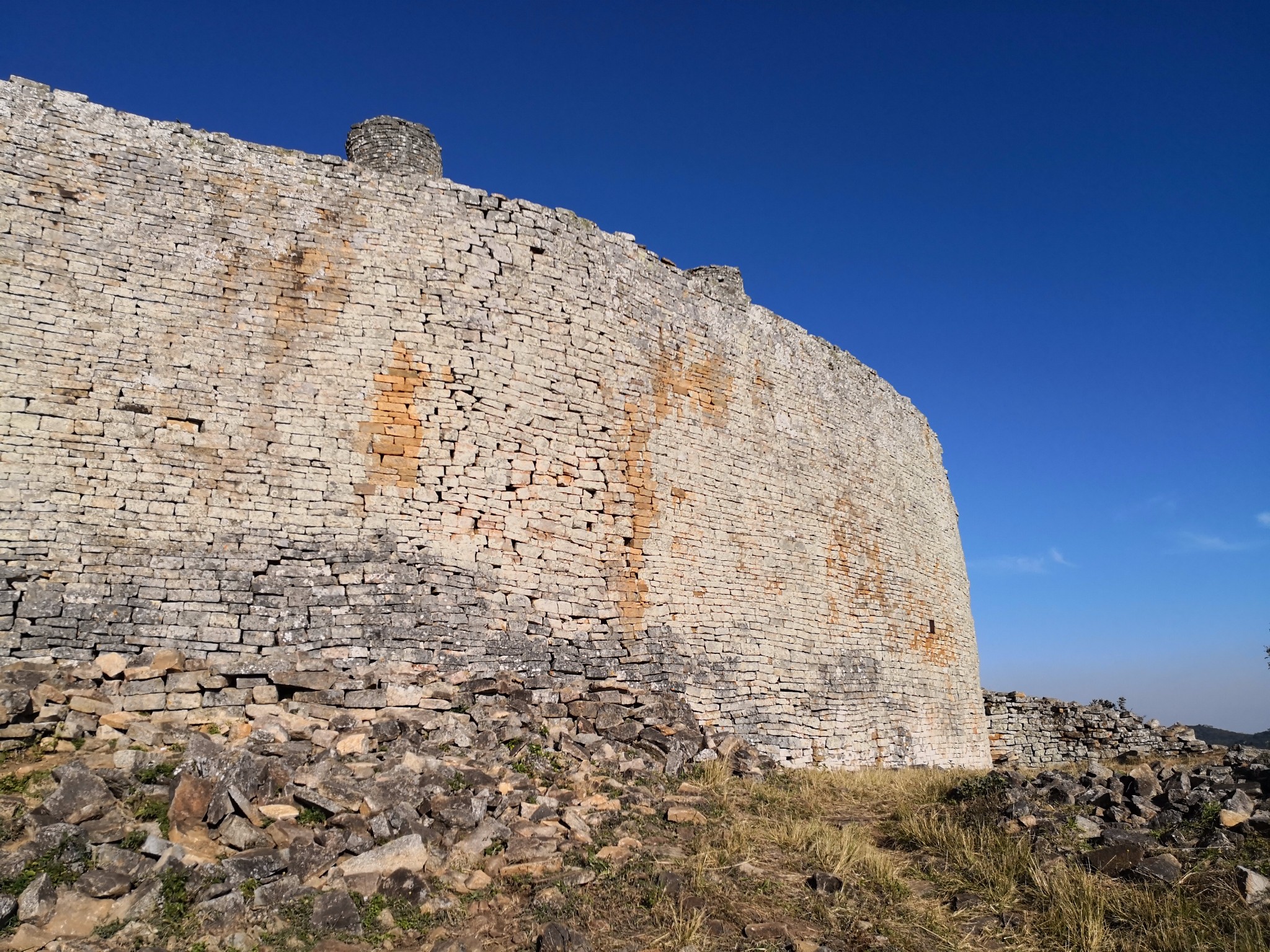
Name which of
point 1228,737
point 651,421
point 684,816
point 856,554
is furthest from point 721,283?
point 1228,737

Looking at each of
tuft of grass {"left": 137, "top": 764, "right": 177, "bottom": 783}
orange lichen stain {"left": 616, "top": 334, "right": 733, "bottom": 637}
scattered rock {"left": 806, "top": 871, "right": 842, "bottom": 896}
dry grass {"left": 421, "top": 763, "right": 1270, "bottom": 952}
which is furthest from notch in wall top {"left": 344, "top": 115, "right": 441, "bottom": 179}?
scattered rock {"left": 806, "top": 871, "right": 842, "bottom": 896}

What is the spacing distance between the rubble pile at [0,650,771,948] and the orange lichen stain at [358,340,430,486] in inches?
78.9

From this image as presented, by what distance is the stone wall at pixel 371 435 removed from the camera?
7414mm

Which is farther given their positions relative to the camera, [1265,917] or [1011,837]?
[1011,837]

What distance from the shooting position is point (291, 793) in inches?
230

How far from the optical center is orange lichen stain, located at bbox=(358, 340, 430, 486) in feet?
27.9

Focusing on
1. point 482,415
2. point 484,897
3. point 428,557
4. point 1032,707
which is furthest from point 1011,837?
point 1032,707

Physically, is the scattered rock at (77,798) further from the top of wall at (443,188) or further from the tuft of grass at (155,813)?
the top of wall at (443,188)

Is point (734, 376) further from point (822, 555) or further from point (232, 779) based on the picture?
point (232, 779)

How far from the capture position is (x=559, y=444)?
32.1 ft

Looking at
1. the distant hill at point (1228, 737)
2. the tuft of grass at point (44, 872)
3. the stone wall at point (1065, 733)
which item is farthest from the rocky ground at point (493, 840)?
the distant hill at point (1228, 737)

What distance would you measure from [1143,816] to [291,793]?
7110 millimetres

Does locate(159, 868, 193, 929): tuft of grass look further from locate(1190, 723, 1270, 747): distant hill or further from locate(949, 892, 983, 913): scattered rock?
locate(1190, 723, 1270, 747): distant hill

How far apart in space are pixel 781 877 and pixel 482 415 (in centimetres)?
550
